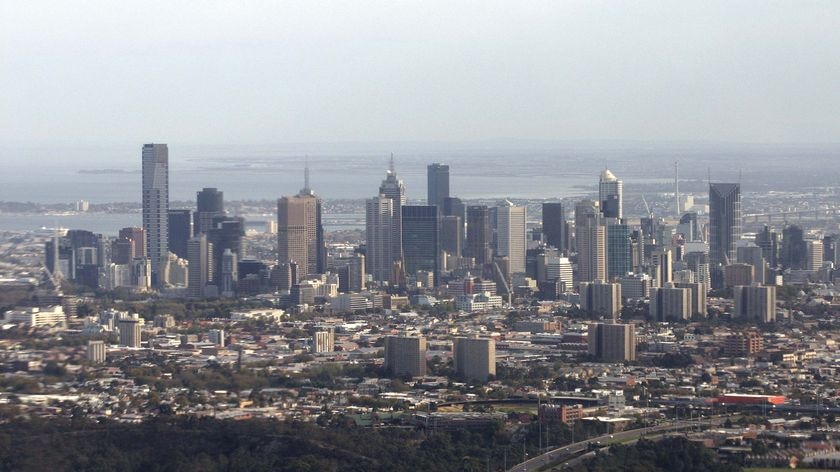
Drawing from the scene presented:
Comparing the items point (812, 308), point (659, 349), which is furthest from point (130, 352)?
point (812, 308)

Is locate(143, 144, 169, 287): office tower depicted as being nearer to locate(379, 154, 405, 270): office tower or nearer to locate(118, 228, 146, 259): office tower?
locate(118, 228, 146, 259): office tower

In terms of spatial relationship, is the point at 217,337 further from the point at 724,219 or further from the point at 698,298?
the point at 724,219

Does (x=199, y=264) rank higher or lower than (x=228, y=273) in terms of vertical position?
higher

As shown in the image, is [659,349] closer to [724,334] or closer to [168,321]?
[724,334]

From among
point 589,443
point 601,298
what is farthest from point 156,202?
point 589,443

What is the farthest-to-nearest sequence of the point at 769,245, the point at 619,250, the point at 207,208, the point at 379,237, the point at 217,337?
the point at 207,208, the point at 379,237, the point at 769,245, the point at 619,250, the point at 217,337

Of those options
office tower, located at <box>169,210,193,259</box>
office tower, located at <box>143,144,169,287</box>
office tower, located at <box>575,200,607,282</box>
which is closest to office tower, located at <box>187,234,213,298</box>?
office tower, located at <box>143,144,169,287</box>

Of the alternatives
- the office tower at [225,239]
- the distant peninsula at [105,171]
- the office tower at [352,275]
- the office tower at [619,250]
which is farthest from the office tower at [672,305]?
the distant peninsula at [105,171]

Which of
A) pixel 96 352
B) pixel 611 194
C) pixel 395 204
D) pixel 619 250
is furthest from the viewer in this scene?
pixel 611 194
